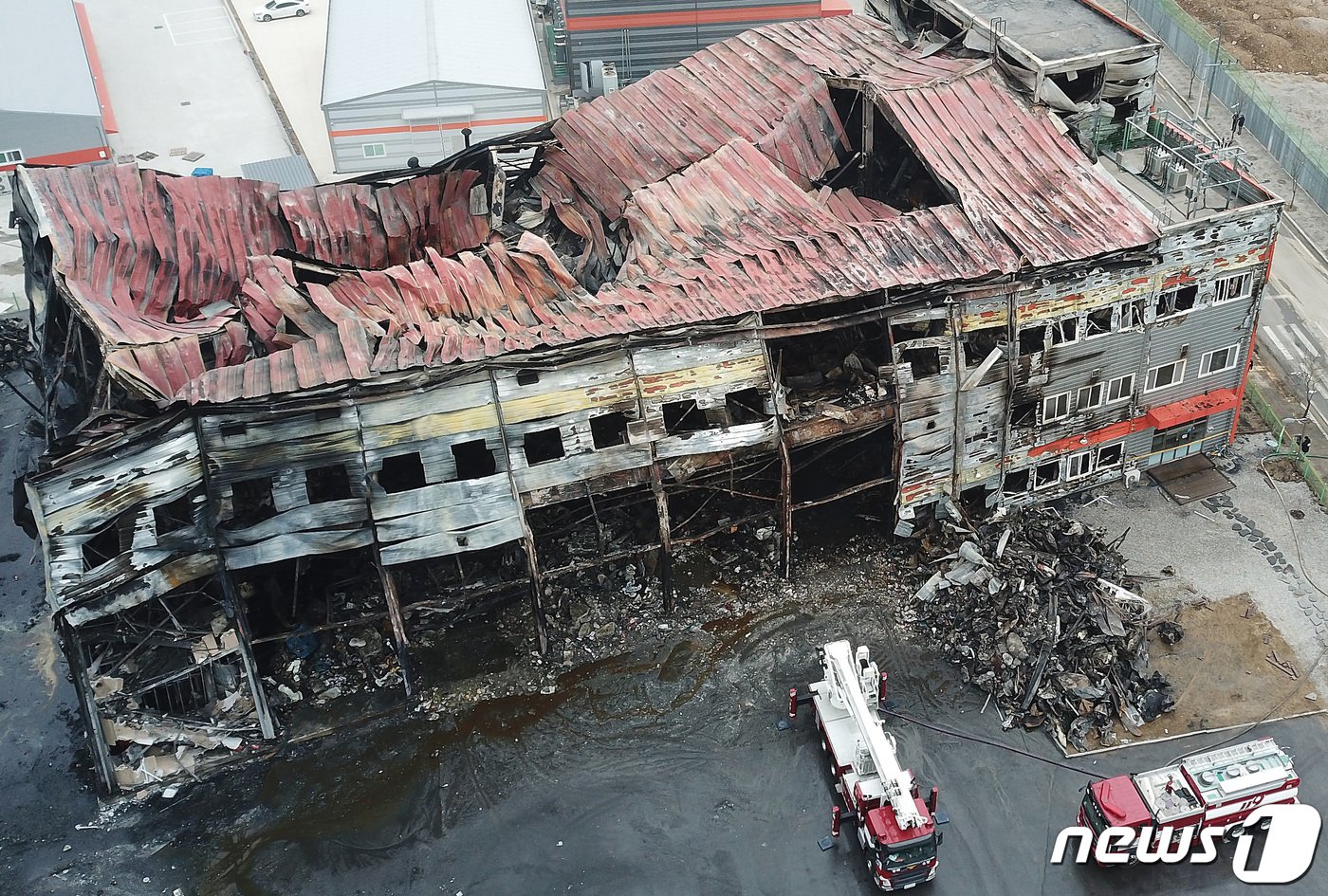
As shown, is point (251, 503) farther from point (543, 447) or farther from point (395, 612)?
point (543, 447)

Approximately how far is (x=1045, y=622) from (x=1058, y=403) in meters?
6.53

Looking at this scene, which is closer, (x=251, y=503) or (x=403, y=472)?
(x=251, y=503)

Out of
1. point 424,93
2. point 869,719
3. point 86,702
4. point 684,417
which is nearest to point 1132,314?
point 684,417

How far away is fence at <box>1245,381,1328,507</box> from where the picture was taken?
112 feet

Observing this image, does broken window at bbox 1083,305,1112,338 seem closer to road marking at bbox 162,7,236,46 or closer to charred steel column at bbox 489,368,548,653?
charred steel column at bbox 489,368,548,653

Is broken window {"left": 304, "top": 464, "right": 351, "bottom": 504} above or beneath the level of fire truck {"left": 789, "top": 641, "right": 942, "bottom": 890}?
above

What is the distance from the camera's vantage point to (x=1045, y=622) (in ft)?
97.6

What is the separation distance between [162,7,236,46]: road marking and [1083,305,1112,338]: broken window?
5272 centimetres

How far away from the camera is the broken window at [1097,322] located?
31.7 metres

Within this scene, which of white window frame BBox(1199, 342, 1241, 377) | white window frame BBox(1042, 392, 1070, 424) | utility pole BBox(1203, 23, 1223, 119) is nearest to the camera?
white window frame BBox(1042, 392, 1070, 424)

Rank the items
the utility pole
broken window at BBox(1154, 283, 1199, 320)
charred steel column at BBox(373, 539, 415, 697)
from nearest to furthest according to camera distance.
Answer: charred steel column at BBox(373, 539, 415, 697), broken window at BBox(1154, 283, 1199, 320), the utility pole

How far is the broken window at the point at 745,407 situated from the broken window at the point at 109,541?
48.3 ft

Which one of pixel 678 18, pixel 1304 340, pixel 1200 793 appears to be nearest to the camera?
pixel 1200 793

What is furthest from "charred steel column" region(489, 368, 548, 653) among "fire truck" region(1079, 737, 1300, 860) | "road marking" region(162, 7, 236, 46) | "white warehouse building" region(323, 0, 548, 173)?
"road marking" region(162, 7, 236, 46)
